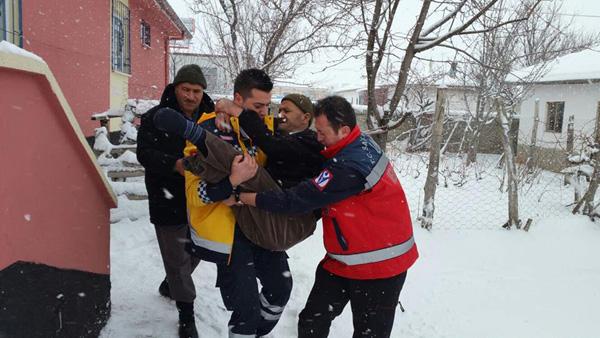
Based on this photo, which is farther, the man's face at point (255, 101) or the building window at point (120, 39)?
the building window at point (120, 39)

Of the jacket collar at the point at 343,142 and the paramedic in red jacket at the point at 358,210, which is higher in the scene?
the jacket collar at the point at 343,142

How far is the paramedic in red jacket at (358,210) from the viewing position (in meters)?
2.30

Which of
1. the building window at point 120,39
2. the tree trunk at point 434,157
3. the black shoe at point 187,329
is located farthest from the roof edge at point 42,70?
the building window at point 120,39

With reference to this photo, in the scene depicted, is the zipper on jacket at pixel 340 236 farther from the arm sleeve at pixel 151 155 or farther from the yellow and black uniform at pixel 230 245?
the arm sleeve at pixel 151 155

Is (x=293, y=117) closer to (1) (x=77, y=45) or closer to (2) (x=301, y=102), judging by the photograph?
(2) (x=301, y=102)

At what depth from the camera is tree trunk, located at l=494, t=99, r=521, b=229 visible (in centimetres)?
611

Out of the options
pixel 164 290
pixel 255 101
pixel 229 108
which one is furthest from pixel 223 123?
pixel 164 290

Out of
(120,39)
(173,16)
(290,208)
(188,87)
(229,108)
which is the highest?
(173,16)

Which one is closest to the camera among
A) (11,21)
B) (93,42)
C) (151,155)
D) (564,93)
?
(151,155)

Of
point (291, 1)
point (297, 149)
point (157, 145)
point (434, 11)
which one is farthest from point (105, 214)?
point (291, 1)

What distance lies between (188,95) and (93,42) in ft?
22.3

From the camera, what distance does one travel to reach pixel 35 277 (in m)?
1.98

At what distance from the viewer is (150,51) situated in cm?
1498

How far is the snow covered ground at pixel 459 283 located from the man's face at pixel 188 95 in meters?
1.48
